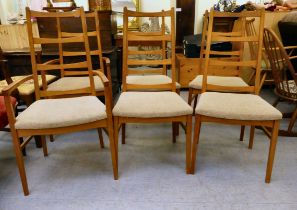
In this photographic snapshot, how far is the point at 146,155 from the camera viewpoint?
1859 millimetres

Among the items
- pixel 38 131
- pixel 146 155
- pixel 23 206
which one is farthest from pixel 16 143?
pixel 146 155

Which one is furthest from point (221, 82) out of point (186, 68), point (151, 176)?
point (186, 68)

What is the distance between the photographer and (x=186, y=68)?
317cm

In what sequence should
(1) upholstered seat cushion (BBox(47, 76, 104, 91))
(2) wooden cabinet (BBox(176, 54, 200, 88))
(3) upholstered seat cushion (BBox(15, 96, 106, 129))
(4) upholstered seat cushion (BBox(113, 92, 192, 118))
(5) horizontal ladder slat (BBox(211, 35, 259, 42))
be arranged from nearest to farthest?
(3) upholstered seat cushion (BBox(15, 96, 106, 129)), (4) upholstered seat cushion (BBox(113, 92, 192, 118)), (5) horizontal ladder slat (BBox(211, 35, 259, 42)), (1) upholstered seat cushion (BBox(47, 76, 104, 91)), (2) wooden cabinet (BBox(176, 54, 200, 88))

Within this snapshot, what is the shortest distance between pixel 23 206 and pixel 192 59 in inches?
97.2

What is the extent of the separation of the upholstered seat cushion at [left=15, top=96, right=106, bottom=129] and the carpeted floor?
45cm

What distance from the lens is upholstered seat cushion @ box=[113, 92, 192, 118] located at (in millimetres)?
1434

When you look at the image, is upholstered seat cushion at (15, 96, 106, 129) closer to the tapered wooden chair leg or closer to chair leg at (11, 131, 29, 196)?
chair leg at (11, 131, 29, 196)

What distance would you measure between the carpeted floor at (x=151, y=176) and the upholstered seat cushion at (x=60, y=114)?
1.48 feet

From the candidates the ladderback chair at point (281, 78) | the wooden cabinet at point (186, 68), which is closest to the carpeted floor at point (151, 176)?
the ladderback chair at point (281, 78)

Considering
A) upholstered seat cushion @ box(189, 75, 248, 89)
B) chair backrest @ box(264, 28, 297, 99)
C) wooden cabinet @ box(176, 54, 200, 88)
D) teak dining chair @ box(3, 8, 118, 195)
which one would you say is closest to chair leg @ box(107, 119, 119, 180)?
teak dining chair @ box(3, 8, 118, 195)

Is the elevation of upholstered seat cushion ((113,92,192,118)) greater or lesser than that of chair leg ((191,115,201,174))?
greater

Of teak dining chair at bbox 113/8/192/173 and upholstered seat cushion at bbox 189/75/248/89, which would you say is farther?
upholstered seat cushion at bbox 189/75/248/89

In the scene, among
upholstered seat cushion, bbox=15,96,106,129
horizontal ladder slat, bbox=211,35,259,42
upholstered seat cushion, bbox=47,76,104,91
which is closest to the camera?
upholstered seat cushion, bbox=15,96,106,129
